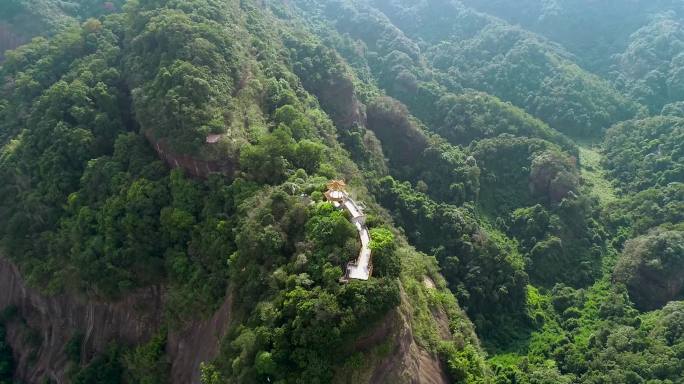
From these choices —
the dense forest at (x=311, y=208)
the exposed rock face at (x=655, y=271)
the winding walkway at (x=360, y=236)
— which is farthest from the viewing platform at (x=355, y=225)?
the exposed rock face at (x=655, y=271)

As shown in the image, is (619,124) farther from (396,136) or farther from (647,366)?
(647,366)

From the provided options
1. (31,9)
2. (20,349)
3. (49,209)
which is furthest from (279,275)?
→ (31,9)

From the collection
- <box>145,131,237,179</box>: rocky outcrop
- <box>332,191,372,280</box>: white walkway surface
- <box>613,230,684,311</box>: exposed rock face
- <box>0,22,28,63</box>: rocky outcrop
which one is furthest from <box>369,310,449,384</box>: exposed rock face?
<box>0,22,28,63</box>: rocky outcrop

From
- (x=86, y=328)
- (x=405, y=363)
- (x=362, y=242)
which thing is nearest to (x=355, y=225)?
(x=362, y=242)

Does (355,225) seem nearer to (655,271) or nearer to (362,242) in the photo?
(362,242)

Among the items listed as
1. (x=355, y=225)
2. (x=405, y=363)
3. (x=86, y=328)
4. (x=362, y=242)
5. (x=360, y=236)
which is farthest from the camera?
(x=86, y=328)
